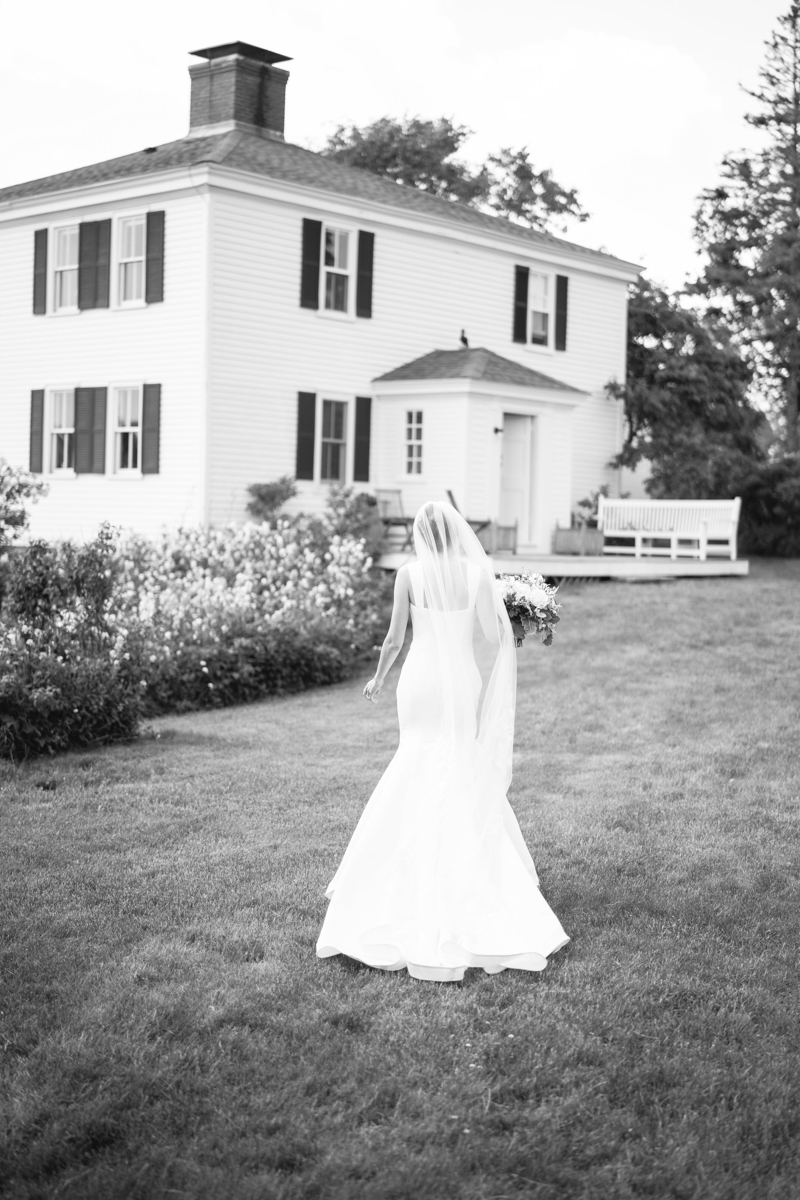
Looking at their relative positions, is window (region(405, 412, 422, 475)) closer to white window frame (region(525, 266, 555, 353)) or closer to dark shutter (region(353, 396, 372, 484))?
dark shutter (region(353, 396, 372, 484))

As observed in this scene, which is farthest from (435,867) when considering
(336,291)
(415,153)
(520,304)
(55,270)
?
(415,153)

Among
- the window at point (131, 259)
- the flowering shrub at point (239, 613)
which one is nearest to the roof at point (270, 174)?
the window at point (131, 259)

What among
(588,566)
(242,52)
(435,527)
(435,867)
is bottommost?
A: (435,867)

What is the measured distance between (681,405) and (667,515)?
5.50 meters

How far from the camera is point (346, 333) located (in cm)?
2194

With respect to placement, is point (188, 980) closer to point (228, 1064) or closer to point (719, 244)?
point (228, 1064)

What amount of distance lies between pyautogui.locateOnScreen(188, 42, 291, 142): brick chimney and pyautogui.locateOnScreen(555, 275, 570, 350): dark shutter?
19.1 ft

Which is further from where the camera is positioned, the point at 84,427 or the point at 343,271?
the point at 343,271

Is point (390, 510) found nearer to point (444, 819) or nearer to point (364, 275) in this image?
point (364, 275)

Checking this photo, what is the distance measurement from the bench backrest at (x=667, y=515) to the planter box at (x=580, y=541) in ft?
0.72

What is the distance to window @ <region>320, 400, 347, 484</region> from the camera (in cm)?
2184

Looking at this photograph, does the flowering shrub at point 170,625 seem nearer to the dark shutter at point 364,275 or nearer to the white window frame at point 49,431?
the white window frame at point 49,431

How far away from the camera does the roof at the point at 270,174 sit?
20531mm

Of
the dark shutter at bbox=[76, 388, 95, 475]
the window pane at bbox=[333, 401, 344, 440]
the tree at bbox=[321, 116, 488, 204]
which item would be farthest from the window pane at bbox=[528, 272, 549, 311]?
the tree at bbox=[321, 116, 488, 204]
